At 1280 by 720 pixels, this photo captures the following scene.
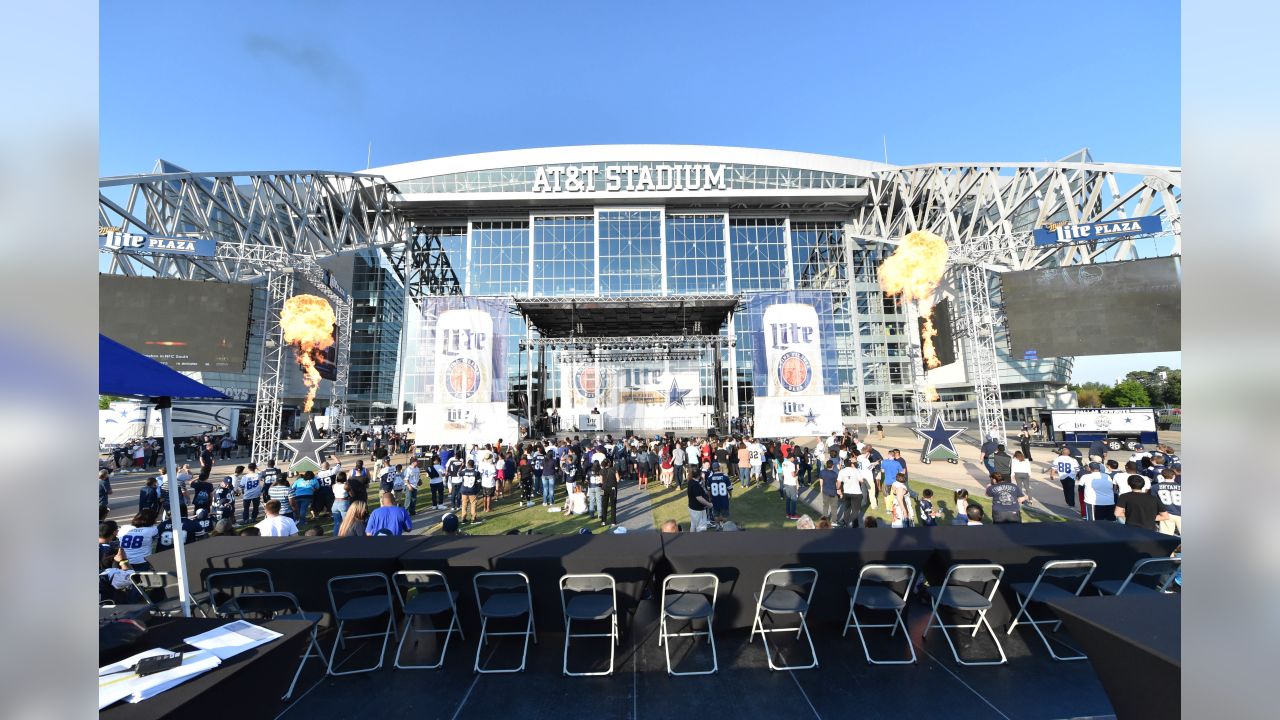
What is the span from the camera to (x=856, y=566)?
461 cm

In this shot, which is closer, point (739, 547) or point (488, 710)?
point (488, 710)

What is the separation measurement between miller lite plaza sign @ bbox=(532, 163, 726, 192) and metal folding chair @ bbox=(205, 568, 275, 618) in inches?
1296

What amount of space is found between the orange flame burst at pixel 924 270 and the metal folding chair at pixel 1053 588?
21.9 m

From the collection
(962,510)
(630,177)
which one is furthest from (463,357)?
(630,177)

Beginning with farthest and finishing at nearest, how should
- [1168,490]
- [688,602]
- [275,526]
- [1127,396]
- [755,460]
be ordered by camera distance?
1. [1127,396]
2. [755,460]
3. [1168,490]
4. [275,526]
5. [688,602]

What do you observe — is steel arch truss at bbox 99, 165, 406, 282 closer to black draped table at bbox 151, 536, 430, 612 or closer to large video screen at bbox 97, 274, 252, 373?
large video screen at bbox 97, 274, 252, 373

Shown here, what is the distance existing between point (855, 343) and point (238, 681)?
124ft

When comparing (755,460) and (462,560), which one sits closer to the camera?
(462,560)

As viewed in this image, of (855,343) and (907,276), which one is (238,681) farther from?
(855,343)

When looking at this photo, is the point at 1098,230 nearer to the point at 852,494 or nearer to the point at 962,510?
the point at 852,494

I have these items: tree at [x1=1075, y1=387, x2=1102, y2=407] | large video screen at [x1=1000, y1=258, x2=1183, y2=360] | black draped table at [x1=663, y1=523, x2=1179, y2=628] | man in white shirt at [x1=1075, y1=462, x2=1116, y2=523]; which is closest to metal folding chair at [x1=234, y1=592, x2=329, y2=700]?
black draped table at [x1=663, y1=523, x2=1179, y2=628]

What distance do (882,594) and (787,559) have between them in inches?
32.9

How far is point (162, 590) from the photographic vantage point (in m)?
4.73
